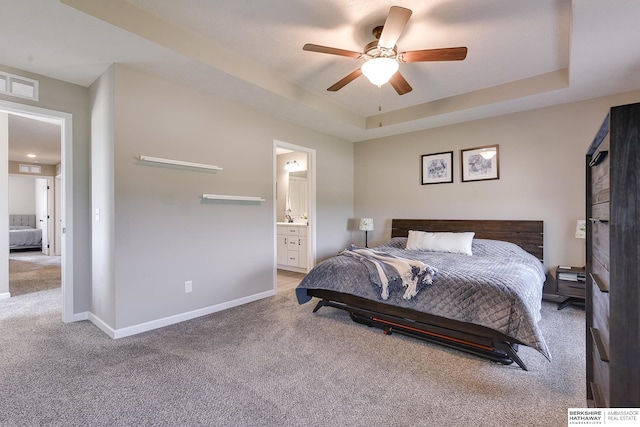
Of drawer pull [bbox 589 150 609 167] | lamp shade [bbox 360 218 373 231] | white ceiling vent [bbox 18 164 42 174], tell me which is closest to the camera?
drawer pull [bbox 589 150 609 167]

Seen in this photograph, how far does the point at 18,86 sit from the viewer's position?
8.86 ft

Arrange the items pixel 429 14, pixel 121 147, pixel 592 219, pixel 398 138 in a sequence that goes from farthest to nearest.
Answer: pixel 398 138 < pixel 121 147 < pixel 429 14 < pixel 592 219

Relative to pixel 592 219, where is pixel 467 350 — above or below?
below

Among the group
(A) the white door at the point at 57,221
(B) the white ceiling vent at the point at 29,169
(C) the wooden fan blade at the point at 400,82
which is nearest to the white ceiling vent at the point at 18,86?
(C) the wooden fan blade at the point at 400,82

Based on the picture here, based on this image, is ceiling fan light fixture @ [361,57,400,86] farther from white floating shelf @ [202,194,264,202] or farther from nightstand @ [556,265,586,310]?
nightstand @ [556,265,586,310]

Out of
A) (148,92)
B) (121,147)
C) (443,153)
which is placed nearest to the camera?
(121,147)

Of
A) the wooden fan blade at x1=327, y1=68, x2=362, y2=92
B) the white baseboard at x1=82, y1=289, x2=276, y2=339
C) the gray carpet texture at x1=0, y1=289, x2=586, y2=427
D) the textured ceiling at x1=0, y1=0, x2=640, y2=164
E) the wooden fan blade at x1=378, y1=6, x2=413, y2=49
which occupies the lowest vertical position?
the gray carpet texture at x1=0, y1=289, x2=586, y2=427

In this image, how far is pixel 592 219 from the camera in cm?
141

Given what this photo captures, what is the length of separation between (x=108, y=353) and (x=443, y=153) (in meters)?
4.52

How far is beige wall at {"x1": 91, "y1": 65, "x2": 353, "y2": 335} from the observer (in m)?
2.73

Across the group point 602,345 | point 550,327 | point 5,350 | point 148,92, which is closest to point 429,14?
point 602,345

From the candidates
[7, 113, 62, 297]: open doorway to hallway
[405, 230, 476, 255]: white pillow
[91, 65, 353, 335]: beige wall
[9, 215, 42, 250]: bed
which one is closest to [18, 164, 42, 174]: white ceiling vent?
[7, 113, 62, 297]: open doorway to hallway

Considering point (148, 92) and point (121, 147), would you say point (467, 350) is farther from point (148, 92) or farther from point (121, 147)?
point (148, 92)

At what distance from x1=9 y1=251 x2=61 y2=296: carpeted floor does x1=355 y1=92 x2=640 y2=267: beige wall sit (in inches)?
206
